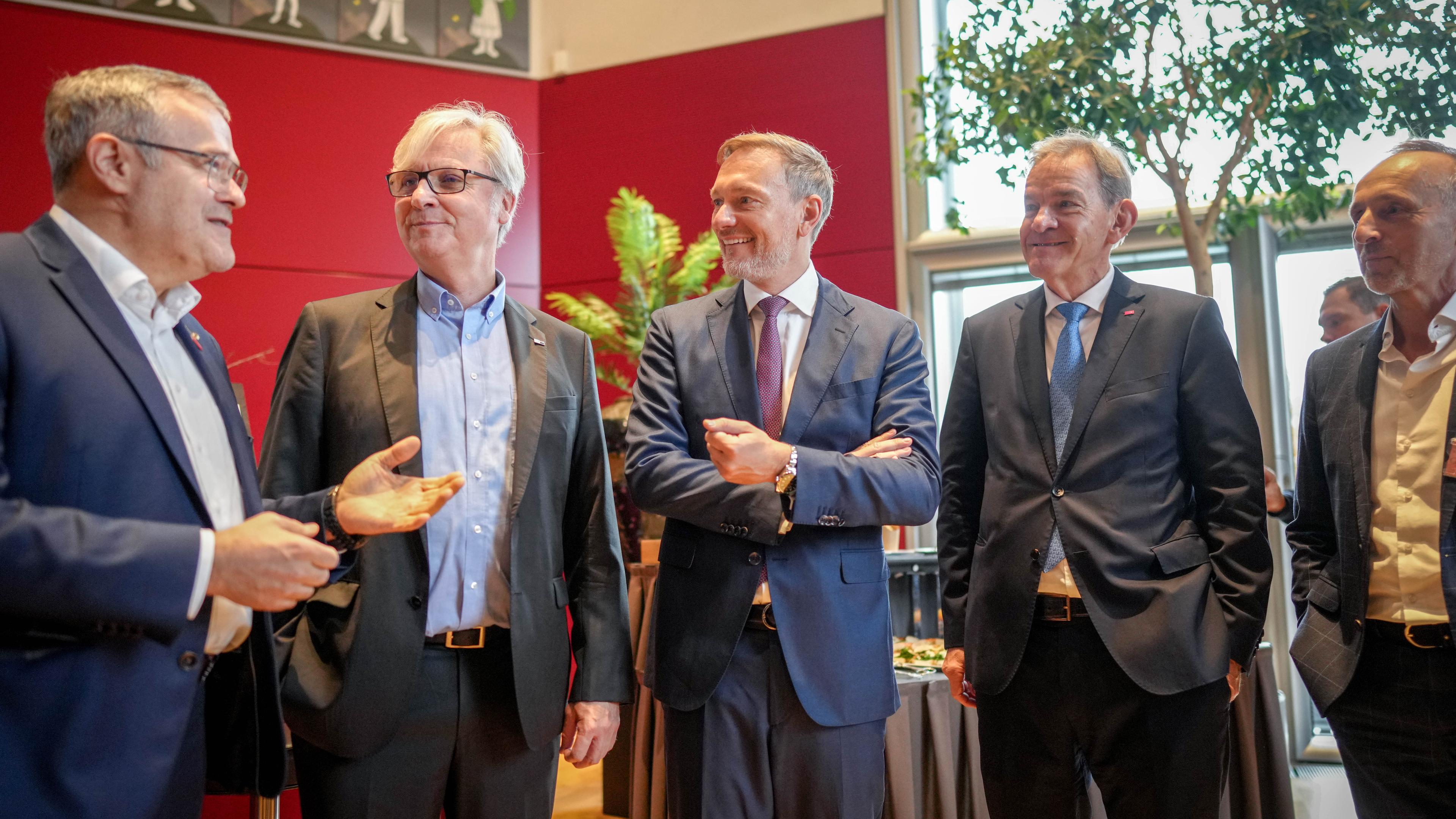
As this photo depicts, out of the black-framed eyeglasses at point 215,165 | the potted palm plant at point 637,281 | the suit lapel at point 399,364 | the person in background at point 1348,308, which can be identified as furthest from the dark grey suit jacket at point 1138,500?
the potted palm plant at point 637,281

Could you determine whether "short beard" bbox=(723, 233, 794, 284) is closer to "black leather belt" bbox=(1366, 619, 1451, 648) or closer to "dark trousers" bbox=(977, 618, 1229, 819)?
"dark trousers" bbox=(977, 618, 1229, 819)

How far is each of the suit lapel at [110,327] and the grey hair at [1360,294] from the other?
14.1 feet

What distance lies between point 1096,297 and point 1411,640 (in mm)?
930

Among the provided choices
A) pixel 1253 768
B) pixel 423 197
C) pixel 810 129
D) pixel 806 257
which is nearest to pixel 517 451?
pixel 423 197

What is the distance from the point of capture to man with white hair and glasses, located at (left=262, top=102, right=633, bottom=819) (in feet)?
6.40

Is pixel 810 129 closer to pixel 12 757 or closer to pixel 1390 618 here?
pixel 1390 618

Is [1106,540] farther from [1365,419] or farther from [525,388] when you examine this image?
[525,388]

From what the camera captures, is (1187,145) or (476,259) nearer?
(476,259)

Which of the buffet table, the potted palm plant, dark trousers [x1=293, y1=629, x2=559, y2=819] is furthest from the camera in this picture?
the potted palm plant

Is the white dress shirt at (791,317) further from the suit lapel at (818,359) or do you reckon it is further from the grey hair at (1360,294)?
the grey hair at (1360,294)

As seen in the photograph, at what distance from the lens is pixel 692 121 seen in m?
6.79

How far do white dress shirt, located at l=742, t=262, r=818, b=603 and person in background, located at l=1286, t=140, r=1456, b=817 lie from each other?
1.18 metres

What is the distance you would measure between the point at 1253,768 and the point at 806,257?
7.95 ft

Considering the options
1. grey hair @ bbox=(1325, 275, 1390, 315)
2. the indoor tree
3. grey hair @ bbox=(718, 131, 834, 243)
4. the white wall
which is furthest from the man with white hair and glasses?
the white wall
